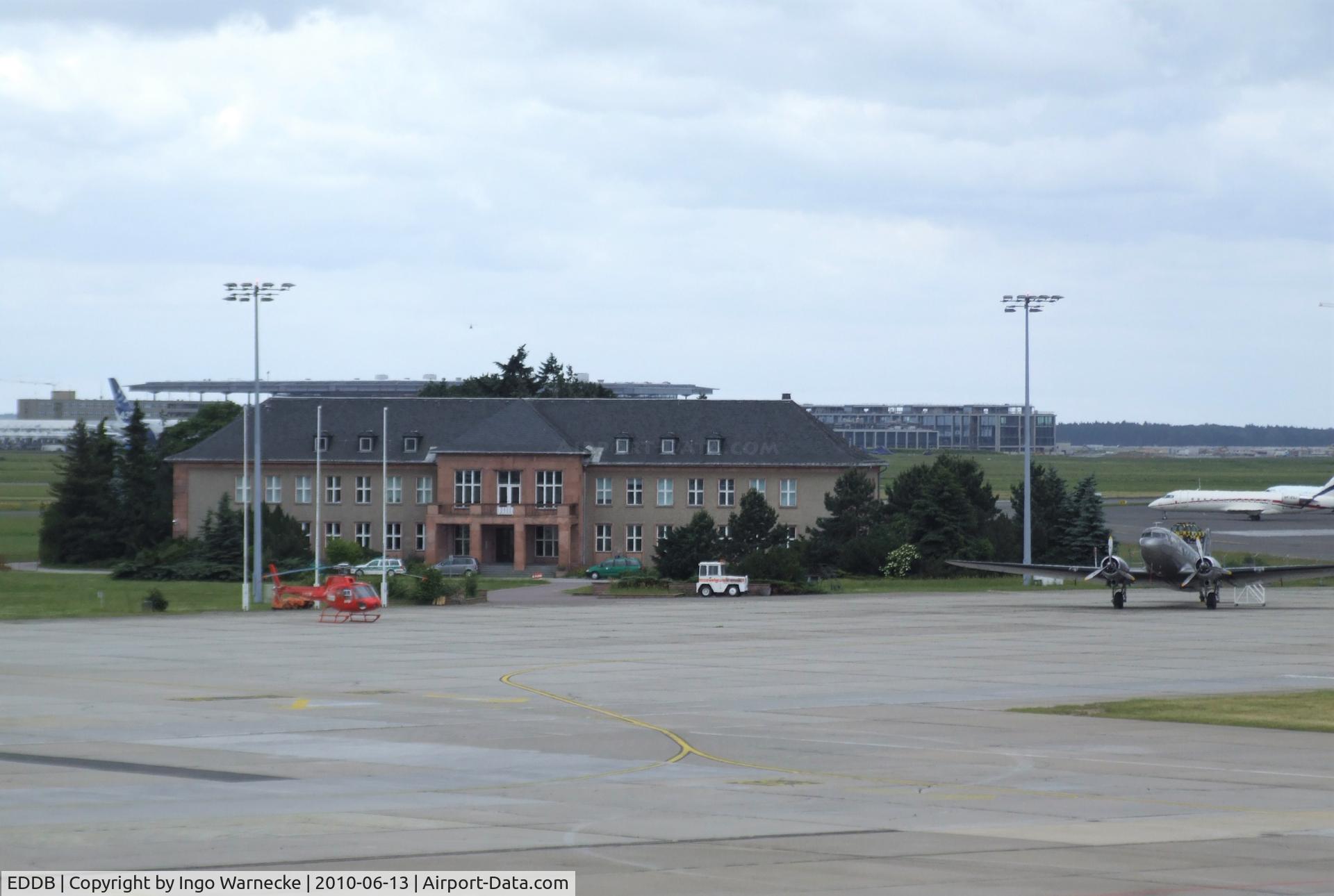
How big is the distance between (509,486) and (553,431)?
448cm

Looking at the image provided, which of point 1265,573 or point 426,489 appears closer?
point 1265,573

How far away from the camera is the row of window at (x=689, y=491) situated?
10175 cm

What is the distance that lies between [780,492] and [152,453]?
1718 inches

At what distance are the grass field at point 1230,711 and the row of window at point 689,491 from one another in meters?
72.2

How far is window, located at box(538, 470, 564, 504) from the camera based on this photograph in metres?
101

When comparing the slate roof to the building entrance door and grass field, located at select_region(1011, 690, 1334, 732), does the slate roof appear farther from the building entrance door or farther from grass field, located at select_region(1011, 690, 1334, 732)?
grass field, located at select_region(1011, 690, 1334, 732)

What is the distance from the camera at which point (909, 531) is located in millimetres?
87812

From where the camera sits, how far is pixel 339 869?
13625mm

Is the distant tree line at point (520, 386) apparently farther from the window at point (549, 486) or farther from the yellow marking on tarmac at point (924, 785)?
the yellow marking on tarmac at point (924, 785)

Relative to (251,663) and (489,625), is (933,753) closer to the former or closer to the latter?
(251,663)

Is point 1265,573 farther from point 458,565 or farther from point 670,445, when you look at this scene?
point 670,445

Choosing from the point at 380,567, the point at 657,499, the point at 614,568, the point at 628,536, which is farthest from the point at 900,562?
the point at 380,567

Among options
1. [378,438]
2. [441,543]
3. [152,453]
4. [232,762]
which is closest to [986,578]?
[441,543]

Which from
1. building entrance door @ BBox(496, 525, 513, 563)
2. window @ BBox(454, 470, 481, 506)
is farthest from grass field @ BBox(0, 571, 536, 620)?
window @ BBox(454, 470, 481, 506)
